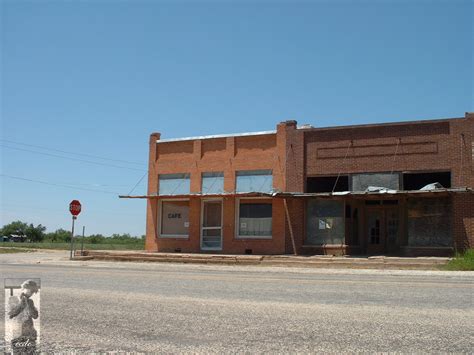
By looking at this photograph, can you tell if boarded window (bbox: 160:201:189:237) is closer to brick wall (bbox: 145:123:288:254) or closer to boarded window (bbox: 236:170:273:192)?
brick wall (bbox: 145:123:288:254)

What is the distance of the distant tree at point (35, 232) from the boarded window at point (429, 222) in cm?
6376

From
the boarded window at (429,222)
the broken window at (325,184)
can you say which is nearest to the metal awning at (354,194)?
the boarded window at (429,222)

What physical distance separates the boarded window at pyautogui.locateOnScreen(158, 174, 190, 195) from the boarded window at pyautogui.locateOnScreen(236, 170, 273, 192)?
10.8 feet

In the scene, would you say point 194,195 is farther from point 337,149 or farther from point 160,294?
point 160,294

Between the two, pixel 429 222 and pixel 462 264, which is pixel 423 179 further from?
pixel 462 264

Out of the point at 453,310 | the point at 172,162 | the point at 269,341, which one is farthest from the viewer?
the point at 172,162

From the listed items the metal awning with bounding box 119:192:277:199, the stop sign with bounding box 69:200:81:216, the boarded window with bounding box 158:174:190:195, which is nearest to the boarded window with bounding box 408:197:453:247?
the metal awning with bounding box 119:192:277:199

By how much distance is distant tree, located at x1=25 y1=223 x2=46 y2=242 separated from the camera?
255 feet

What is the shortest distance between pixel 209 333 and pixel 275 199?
20714 mm

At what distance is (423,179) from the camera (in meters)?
26.8

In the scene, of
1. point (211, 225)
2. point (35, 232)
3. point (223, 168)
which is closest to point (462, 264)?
point (223, 168)

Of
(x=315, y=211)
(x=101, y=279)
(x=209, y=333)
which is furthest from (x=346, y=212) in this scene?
(x=209, y=333)

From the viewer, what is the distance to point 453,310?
860cm

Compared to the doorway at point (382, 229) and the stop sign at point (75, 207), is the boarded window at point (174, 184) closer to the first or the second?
the stop sign at point (75, 207)
